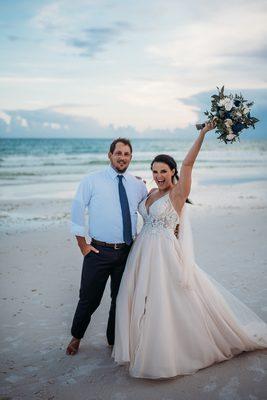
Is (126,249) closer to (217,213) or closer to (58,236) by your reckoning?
(58,236)

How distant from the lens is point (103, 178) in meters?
4.49

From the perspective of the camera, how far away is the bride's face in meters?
4.39

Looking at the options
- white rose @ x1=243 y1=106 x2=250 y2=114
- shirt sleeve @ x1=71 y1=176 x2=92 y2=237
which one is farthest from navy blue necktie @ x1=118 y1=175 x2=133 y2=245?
white rose @ x1=243 y1=106 x2=250 y2=114

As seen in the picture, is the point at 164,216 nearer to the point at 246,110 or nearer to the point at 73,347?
the point at 246,110

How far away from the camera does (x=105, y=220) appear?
14.6 ft

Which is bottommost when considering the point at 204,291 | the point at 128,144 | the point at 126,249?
the point at 204,291

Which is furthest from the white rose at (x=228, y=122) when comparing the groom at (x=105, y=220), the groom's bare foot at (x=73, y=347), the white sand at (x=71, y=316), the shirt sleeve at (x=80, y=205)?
the groom's bare foot at (x=73, y=347)

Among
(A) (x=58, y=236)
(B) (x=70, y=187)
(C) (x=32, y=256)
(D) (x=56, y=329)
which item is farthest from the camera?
(B) (x=70, y=187)

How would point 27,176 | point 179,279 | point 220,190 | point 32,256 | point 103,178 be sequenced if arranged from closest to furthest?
point 179,279 < point 103,178 < point 32,256 < point 220,190 < point 27,176

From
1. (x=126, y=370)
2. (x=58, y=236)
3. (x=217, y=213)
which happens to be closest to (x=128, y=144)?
(x=126, y=370)

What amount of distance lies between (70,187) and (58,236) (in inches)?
429

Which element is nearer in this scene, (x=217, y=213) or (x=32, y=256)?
(x=32, y=256)

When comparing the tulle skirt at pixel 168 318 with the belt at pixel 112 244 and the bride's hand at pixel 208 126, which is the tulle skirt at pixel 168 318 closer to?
the belt at pixel 112 244

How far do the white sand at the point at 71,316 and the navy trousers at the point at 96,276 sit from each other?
1.53ft
